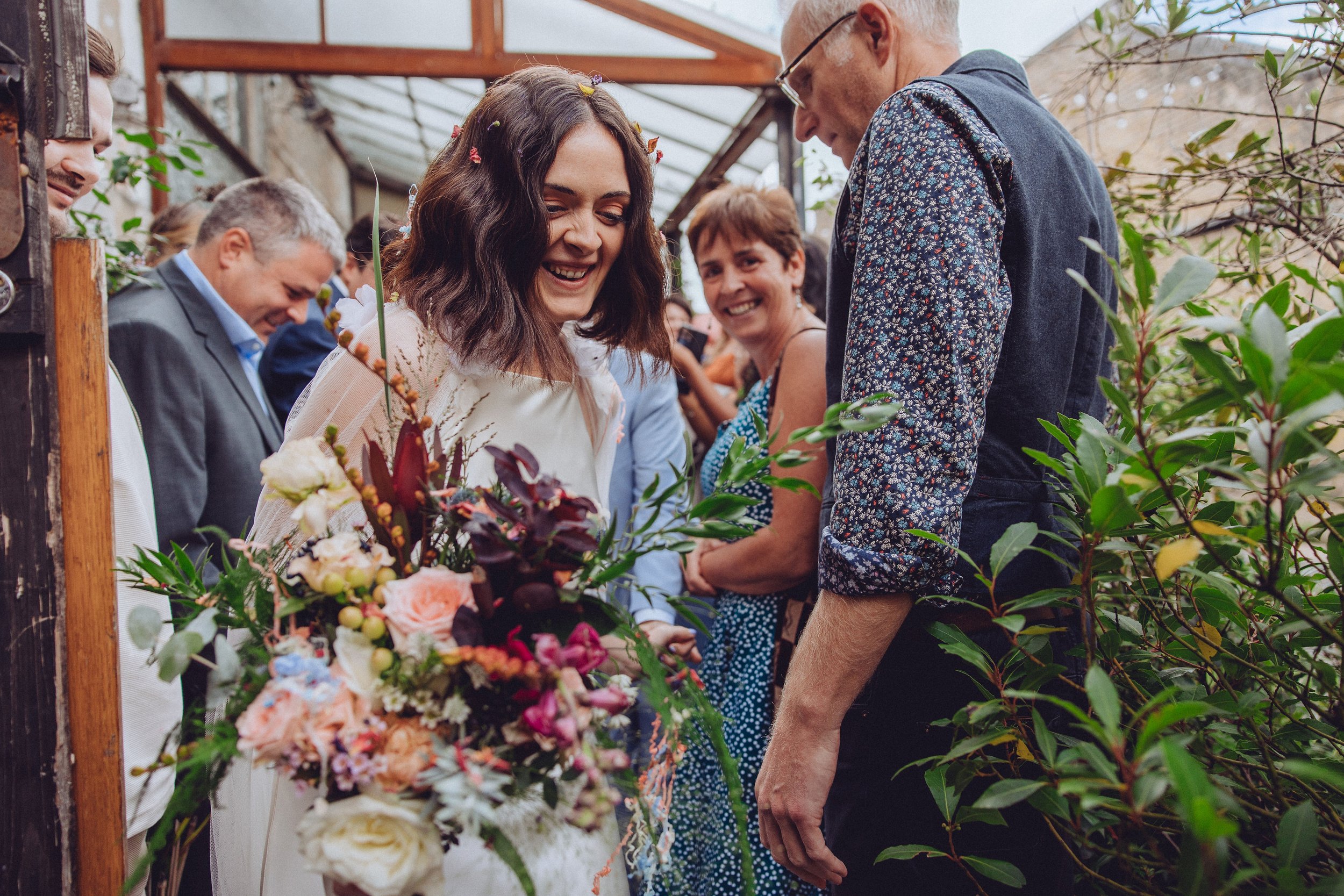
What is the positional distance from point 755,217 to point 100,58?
1.64 meters

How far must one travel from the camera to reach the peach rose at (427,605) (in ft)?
2.54

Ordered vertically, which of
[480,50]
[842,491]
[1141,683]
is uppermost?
[480,50]

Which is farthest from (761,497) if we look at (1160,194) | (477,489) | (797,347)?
(1160,194)

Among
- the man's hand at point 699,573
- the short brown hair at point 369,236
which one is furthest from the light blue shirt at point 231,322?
the man's hand at point 699,573

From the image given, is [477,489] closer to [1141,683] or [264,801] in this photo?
[264,801]

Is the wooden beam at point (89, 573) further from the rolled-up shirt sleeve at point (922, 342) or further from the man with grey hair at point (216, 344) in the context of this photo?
the man with grey hair at point (216, 344)

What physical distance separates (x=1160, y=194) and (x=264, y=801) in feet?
8.55

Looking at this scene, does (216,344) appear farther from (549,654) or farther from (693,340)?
(549,654)

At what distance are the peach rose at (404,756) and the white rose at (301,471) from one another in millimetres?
269

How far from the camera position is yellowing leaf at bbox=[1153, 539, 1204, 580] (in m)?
0.73

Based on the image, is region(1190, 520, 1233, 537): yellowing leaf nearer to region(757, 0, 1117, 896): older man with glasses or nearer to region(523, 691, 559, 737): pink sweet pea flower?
region(757, 0, 1117, 896): older man with glasses

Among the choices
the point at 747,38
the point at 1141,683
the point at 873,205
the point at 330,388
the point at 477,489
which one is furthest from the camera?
the point at 747,38

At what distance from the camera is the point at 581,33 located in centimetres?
470

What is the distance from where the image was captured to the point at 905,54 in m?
1.51
